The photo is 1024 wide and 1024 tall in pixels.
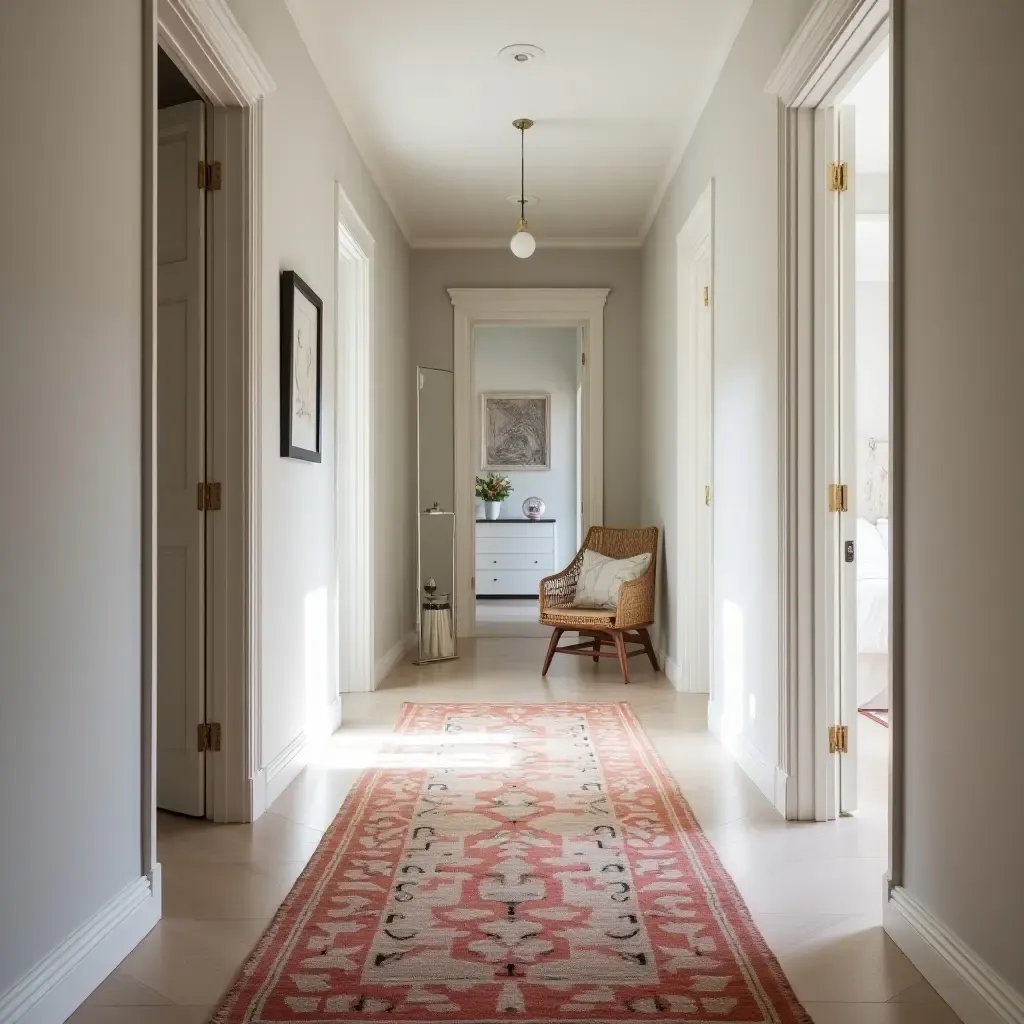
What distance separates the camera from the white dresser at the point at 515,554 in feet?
31.7

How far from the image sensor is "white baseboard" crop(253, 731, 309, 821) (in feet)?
10.2

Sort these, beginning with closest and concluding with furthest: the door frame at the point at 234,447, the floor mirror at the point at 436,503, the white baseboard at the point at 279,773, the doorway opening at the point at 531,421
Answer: the door frame at the point at 234,447, the white baseboard at the point at 279,773, the floor mirror at the point at 436,503, the doorway opening at the point at 531,421

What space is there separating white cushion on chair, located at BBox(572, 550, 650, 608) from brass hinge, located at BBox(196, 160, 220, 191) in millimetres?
3270

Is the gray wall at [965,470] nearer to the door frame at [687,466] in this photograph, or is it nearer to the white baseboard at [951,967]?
the white baseboard at [951,967]

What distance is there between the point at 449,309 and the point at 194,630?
4.24 meters

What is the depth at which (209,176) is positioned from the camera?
302 centimetres

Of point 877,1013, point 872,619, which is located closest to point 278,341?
point 877,1013

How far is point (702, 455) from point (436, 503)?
2.01 meters

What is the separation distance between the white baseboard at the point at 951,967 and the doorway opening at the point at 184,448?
6.50 ft

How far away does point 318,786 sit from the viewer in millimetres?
3420

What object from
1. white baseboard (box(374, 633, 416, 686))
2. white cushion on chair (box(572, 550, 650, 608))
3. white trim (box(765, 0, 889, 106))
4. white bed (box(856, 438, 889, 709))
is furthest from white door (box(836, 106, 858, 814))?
white baseboard (box(374, 633, 416, 686))

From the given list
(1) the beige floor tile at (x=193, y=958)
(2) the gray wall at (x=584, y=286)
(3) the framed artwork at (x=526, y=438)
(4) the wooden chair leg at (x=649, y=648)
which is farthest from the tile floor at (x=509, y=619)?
(1) the beige floor tile at (x=193, y=958)

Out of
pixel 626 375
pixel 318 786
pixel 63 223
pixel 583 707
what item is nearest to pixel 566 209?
pixel 626 375

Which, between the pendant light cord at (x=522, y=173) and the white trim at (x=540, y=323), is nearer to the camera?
the pendant light cord at (x=522, y=173)
